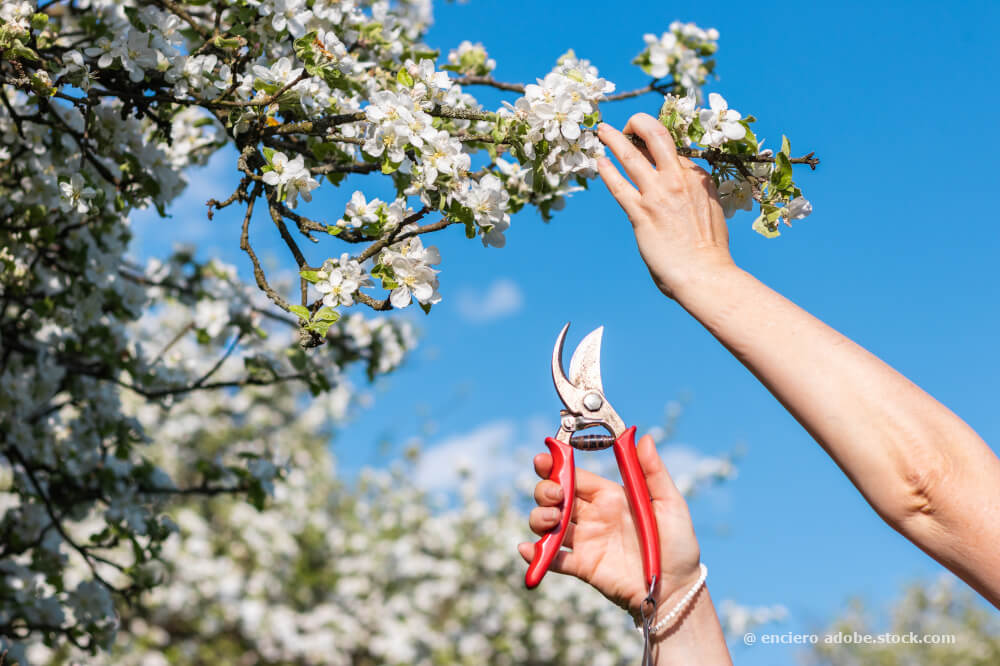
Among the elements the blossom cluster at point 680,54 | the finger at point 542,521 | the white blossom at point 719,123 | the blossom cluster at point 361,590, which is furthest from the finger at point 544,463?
the blossom cluster at point 361,590

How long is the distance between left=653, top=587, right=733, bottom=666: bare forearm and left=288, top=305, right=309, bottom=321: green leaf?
1.24 m

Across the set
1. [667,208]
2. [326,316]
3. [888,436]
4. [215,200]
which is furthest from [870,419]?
[215,200]

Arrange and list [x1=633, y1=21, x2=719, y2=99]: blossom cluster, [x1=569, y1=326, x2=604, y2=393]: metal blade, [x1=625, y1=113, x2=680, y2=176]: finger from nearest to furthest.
A: [x1=625, y1=113, x2=680, y2=176]: finger < [x1=569, y1=326, x2=604, y2=393]: metal blade < [x1=633, y1=21, x2=719, y2=99]: blossom cluster

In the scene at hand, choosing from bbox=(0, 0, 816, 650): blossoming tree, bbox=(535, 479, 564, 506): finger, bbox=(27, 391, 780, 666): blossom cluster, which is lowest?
bbox=(535, 479, 564, 506): finger

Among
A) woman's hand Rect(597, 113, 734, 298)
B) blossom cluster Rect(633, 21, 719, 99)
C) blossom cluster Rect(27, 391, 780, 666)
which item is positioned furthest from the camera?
blossom cluster Rect(27, 391, 780, 666)

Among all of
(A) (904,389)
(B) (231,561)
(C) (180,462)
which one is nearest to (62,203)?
(A) (904,389)

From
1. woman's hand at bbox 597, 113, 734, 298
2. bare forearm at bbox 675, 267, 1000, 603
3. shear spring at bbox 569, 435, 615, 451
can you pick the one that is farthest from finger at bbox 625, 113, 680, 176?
shear spring at bbox 569, 435, 615, 451

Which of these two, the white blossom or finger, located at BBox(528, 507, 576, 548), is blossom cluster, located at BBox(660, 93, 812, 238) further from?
finger, located at BBox(528, 507, 576, 548)

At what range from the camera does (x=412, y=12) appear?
472cm

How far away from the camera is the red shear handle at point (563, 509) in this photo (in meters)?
2.14

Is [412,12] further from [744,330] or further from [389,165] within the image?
[744,330]

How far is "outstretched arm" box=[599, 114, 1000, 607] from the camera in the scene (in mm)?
1428

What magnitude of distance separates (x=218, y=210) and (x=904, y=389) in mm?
1823

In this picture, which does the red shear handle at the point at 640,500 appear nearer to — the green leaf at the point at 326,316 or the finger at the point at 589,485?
the finger at the point at 589,485
